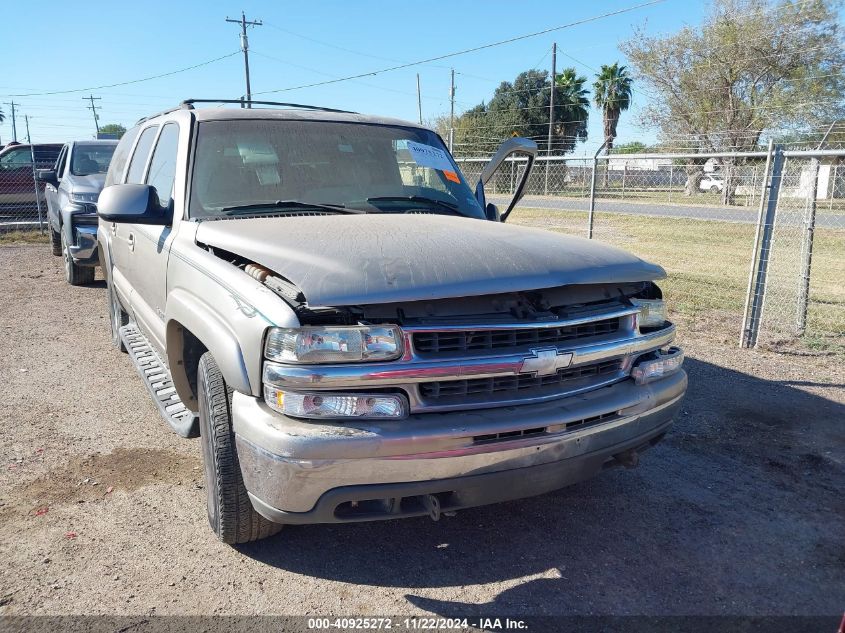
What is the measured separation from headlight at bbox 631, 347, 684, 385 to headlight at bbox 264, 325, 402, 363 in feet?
4.06

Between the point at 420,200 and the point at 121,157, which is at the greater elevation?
the point at 121,157

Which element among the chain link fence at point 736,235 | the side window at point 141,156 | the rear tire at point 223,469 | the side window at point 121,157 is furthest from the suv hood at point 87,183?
the rear tire at point 223,469

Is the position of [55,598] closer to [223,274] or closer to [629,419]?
[223,274]

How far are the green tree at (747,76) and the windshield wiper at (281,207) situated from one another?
29.0 metres

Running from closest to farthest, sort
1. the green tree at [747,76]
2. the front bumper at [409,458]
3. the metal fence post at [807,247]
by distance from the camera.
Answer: the front bumper at [409,458]
the metal fence post at [807,247]
the green tree at [747,76]

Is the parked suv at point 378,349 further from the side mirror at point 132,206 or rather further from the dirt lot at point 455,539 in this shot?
the dirt lot at point 455,539

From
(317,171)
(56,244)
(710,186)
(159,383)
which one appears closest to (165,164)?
(317,171)

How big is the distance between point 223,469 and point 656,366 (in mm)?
1988

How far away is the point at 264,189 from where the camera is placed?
3.65 m

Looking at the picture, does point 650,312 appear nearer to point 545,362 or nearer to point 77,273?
point 545,362

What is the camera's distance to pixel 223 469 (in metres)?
2.75

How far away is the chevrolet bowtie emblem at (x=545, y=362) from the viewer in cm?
261

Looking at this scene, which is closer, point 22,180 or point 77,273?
point 77,273

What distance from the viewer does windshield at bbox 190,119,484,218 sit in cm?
361
